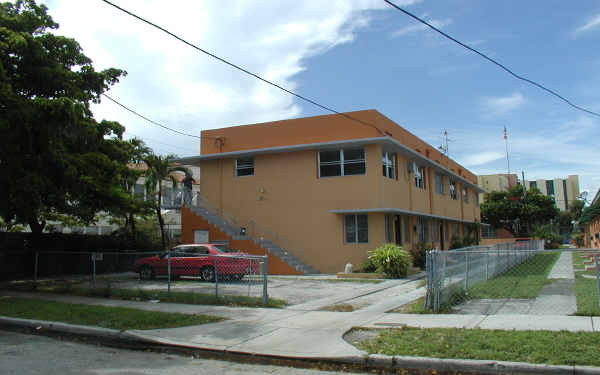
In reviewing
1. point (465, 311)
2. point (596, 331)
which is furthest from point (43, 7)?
point (596, 331)

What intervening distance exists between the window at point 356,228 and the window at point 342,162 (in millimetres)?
2027

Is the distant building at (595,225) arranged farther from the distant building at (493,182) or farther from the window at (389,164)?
the distant building at (493,182)

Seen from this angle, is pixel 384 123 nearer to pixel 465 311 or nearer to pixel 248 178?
pixel 248 178

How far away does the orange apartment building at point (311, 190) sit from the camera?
2172 centimetres

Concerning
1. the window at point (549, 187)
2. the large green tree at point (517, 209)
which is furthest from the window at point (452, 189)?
the window at point (549, 187)

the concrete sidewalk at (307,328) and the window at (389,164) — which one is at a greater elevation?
the window at (389,164)

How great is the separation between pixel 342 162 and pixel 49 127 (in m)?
12.3

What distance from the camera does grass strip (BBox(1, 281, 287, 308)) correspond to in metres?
12.2

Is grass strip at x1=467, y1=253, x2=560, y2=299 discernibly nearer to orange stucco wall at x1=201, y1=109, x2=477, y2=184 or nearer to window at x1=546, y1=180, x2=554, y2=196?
orange stucco wall at x1=201, y1=109, x2=477, y2=184

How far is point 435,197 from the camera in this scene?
95.2 feet

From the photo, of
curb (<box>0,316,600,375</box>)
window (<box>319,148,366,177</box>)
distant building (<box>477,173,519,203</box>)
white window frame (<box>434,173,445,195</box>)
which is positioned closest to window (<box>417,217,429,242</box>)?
→ white window frame (<box>434,173,445,195</box>)

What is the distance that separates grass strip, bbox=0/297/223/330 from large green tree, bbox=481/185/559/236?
52.0m

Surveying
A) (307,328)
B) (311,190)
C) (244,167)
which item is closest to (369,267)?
(311,190)

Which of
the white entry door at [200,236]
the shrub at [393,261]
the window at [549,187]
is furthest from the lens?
the window at [549,187]
